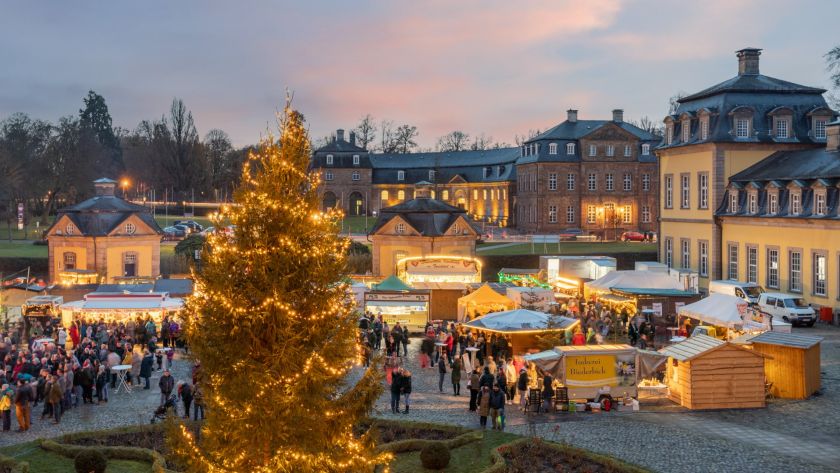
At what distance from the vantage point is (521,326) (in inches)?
1006

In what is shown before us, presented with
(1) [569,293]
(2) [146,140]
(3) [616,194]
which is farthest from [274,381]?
(2) [146,140]

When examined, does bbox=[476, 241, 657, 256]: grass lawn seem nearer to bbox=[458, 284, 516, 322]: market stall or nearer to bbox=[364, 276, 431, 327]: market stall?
bbox=[364, 276, 431, 327]: market stall

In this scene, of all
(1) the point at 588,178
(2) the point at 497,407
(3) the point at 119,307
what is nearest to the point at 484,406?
(2) the point at 497,407

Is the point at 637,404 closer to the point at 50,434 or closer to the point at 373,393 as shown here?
the point at 373,393

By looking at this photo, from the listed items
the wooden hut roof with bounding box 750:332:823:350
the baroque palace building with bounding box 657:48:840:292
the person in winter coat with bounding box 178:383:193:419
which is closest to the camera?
the person in winter coat with bounding box 178:383:193:419

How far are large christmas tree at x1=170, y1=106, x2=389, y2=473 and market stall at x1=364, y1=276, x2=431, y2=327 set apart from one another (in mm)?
20716

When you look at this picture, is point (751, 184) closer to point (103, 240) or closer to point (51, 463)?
point (103, 240)

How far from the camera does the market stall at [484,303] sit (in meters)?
31.0

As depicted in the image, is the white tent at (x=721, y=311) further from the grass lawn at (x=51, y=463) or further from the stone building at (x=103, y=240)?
the stone building at (x=103, y=240)

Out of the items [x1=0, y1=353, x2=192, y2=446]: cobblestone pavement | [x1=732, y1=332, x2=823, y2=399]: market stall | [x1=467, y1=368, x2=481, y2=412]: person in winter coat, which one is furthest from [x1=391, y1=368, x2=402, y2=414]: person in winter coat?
[x1=732, y1=332, x2=823, y2=399]: market stall

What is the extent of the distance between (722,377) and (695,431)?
2710 millimetres

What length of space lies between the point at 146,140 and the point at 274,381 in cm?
10533

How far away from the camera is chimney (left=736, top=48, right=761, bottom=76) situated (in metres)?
45.4

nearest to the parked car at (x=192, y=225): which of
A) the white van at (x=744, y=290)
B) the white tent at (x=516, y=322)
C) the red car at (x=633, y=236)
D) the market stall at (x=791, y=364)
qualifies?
the red car at (x=633, y=236)
